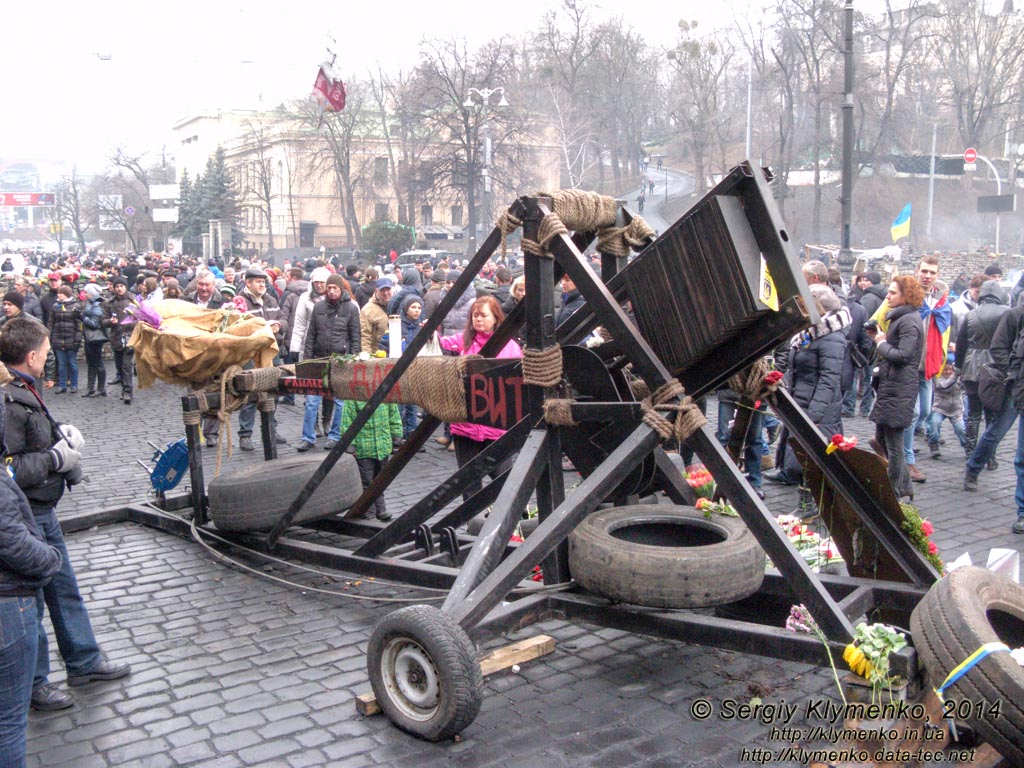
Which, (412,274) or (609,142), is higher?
(609,142)

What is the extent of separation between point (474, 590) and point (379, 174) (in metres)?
62.3

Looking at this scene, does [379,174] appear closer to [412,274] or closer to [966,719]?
[412,274]

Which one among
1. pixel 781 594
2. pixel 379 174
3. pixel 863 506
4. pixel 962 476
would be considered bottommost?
pixel 962 476

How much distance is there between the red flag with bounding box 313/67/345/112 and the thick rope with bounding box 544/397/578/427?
21900 millimetres

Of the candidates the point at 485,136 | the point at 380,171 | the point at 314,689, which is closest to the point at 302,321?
the point at 314,689

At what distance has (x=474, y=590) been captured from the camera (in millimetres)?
4195

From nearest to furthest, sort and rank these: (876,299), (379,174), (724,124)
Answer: (876,299) < (724,124) < (379,174)

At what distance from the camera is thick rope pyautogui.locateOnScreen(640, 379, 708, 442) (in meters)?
4.26

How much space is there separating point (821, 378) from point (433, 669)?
5200mm

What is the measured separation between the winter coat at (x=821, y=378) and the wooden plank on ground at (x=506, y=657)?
3927 millimetres

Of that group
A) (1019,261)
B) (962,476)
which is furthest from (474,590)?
(1019,261)

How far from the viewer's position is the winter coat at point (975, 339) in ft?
31.2

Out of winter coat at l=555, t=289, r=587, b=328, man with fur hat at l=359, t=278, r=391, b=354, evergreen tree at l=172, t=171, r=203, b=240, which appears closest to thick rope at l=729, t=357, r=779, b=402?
winter coat at l=555, t=289, r=587, b=328

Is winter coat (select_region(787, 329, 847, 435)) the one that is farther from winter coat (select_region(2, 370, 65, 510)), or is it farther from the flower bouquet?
winter coat (select_region(2, 370, 65, 510))
